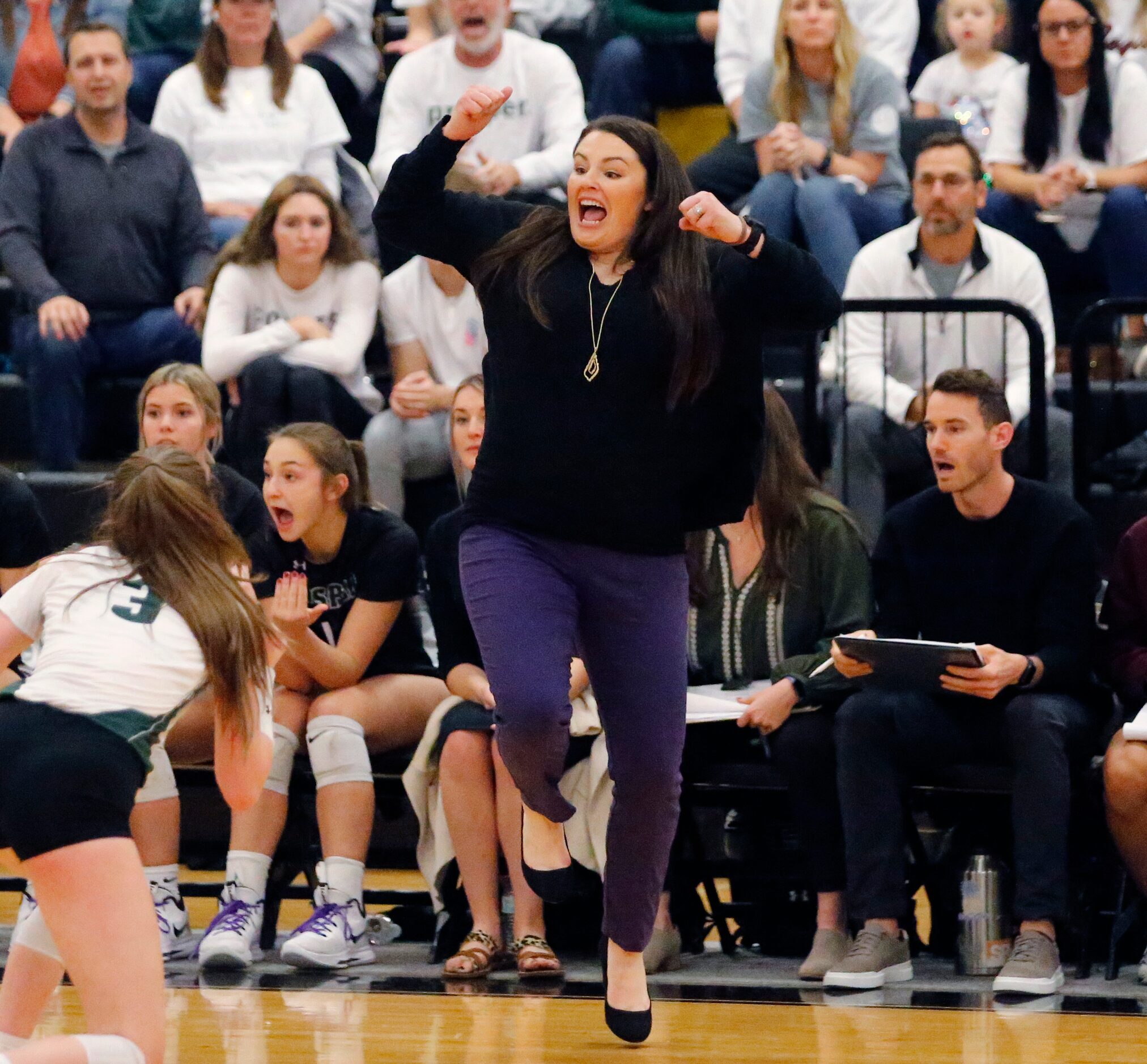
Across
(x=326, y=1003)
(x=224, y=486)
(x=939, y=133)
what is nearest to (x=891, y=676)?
(x=326, y=1003)

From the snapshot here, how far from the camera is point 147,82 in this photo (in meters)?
8.53

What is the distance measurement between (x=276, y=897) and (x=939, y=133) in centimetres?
329

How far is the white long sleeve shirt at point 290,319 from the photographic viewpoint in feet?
21.7

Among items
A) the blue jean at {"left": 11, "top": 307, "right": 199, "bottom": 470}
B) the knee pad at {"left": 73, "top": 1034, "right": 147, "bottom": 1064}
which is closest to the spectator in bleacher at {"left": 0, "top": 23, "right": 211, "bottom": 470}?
the blue jean at {"left": 11, "top": 307, "right": 199, "bottom": 470}

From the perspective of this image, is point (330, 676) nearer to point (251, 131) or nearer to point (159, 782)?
point (159, 782)

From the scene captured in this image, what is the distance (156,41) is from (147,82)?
0.90 ft

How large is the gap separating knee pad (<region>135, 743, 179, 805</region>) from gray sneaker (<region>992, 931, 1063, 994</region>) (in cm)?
220

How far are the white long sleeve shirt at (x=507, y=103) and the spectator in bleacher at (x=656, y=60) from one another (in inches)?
25.5


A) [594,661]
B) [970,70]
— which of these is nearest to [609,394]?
[594,661]

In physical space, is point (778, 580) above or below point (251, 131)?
below

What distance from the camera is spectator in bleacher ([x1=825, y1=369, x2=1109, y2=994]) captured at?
484cm

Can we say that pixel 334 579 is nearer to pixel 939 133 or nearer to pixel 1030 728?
pixel 1030 728

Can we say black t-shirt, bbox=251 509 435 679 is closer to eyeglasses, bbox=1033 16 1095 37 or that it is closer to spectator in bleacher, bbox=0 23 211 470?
spectator in bleacher, bbox=0 23 211 470

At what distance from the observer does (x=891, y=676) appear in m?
4.95
